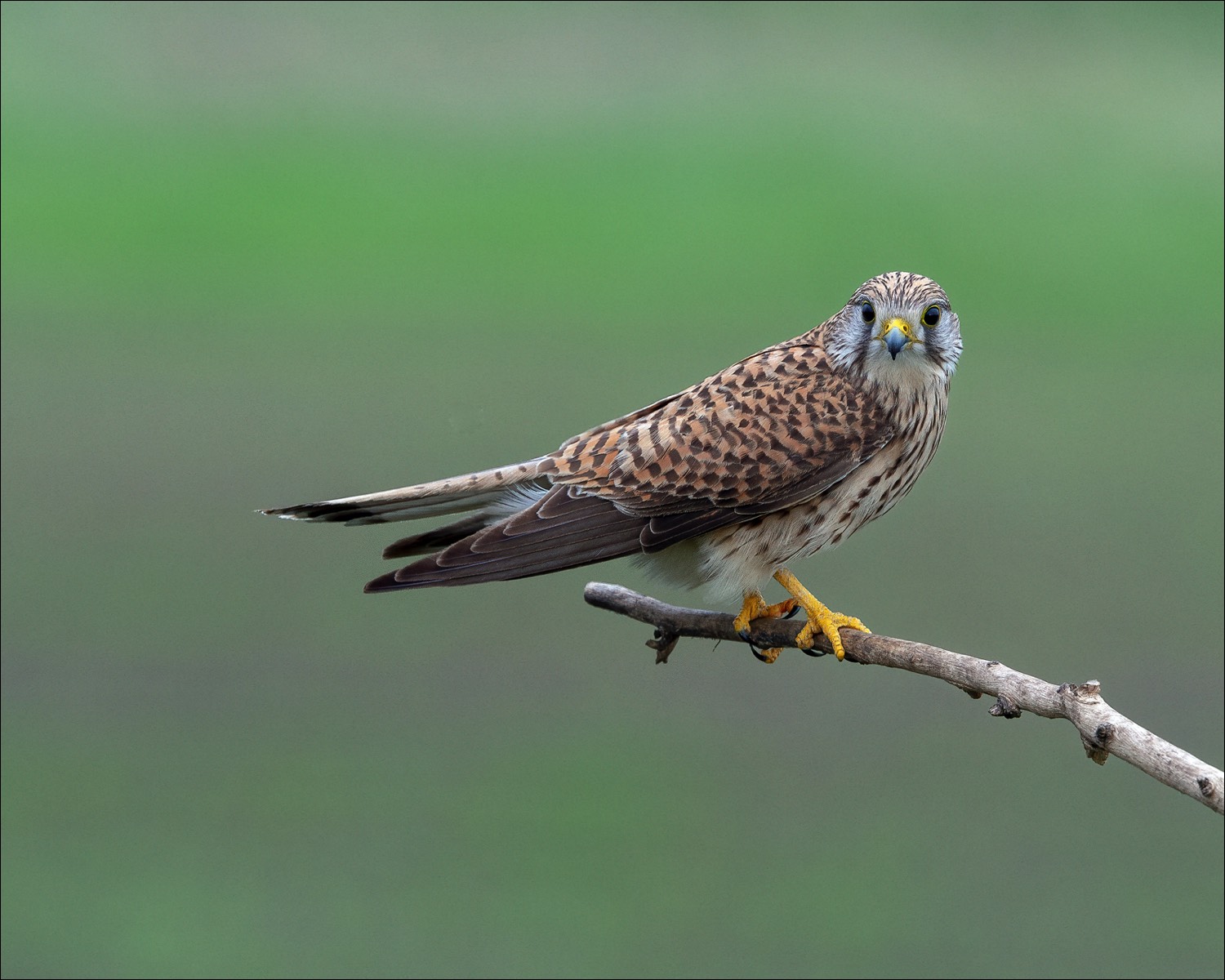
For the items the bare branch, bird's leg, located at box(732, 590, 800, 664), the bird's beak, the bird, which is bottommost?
the bare branch

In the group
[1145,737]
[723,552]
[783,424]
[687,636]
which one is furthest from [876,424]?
[1145,737]

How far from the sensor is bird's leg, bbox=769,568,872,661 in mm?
2297

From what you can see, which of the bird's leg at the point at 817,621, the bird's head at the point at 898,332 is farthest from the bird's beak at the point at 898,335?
the bird's leg at the point at 817,621

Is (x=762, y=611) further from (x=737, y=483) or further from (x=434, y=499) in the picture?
(x=434, y=499)

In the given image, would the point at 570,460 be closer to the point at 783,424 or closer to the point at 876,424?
the point at 783,424

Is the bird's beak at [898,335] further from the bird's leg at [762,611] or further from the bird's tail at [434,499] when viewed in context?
the bird's tail at [434,499]

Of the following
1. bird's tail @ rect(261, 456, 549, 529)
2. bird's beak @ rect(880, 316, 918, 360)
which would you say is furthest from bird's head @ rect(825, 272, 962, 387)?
bird's tail @ rect(261, 456, 549, 529)

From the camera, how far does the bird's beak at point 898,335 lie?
2.16 metres

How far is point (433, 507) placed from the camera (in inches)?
94.2

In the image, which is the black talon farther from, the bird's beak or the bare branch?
the bird's beak

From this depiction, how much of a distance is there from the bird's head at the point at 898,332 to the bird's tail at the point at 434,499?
0.66 meters

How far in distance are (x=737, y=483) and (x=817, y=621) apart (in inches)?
11.8

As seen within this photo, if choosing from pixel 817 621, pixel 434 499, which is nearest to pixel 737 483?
pixel 817 621

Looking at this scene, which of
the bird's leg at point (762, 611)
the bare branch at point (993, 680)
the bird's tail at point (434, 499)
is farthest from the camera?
the bird's leg at point (762, 611)
